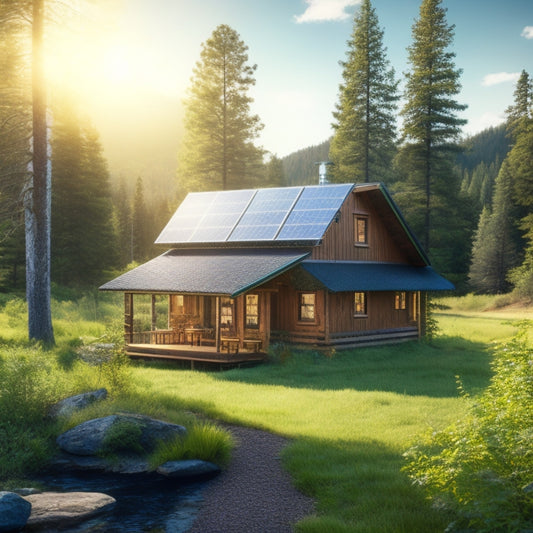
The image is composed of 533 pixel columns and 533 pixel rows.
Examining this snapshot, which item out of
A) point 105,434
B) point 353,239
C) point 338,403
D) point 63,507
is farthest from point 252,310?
point 63,507

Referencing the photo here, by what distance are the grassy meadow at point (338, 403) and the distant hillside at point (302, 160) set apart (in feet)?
358

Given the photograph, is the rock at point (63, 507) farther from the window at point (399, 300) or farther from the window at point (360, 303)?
the window at point (399, 300)

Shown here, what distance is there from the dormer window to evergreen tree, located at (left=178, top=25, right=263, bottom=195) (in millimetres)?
18053

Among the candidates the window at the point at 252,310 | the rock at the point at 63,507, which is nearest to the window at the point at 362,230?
the window at the point at 252,310

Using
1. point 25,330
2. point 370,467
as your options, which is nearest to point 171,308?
point 25,330

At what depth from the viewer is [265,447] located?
448 inches

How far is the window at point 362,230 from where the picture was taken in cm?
2694

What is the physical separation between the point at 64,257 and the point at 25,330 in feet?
59.8

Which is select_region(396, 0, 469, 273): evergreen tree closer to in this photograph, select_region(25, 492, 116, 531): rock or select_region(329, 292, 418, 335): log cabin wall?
select_region(329, 292, 418, 335): log cabin wall

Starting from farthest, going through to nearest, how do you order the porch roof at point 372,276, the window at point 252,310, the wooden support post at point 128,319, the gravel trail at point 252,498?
the window at point 252,310 → the wooden support post at point 128,319 → the porch roof at point 372,276 → the gravel trail at point 252,498

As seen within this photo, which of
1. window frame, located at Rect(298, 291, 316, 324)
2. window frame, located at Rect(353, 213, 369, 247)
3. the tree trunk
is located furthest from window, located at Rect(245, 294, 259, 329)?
the tree trunk

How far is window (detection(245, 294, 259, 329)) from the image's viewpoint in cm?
2430

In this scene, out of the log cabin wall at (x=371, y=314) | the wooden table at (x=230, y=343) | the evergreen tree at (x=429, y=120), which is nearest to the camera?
the wooden table at (x=230, y=343)

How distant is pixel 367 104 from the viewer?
4572cm
